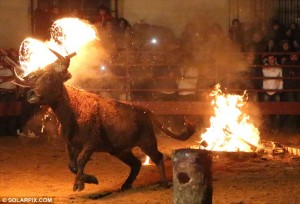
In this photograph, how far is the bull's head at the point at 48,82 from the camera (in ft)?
28.3

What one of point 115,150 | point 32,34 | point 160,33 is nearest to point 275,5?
point 160,33

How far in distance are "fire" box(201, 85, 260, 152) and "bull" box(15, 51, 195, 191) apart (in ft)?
9.16

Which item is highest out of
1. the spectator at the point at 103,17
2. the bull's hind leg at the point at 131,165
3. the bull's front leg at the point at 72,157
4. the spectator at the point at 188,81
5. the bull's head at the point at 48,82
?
the spectator at the point at 103,17

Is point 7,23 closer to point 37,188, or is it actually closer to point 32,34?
point 32,34

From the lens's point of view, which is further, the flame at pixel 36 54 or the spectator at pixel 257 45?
the spectator at pixel 257 45

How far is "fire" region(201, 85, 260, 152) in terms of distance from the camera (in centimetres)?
1223

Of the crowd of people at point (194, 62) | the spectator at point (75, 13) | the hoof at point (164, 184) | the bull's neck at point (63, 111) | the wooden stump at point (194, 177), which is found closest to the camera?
the wooden stump at point (194, 177)

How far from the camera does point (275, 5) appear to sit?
56.4ft

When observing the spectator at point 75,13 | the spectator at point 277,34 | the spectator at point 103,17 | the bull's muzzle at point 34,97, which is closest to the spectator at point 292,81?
the spectator at point 277,34

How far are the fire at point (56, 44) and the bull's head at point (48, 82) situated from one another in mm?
558

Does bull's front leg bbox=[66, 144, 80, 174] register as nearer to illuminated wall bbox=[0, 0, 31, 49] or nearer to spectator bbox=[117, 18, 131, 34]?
spectator bbox=[117, 18, 131, 34]

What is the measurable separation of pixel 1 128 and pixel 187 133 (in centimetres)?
705

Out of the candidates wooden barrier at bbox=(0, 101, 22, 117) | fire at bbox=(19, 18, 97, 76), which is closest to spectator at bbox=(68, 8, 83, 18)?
wooden barrier at bbox=(0, 101, 22, 117)

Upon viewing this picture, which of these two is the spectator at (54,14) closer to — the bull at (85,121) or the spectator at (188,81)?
the spectator at (188,81)
